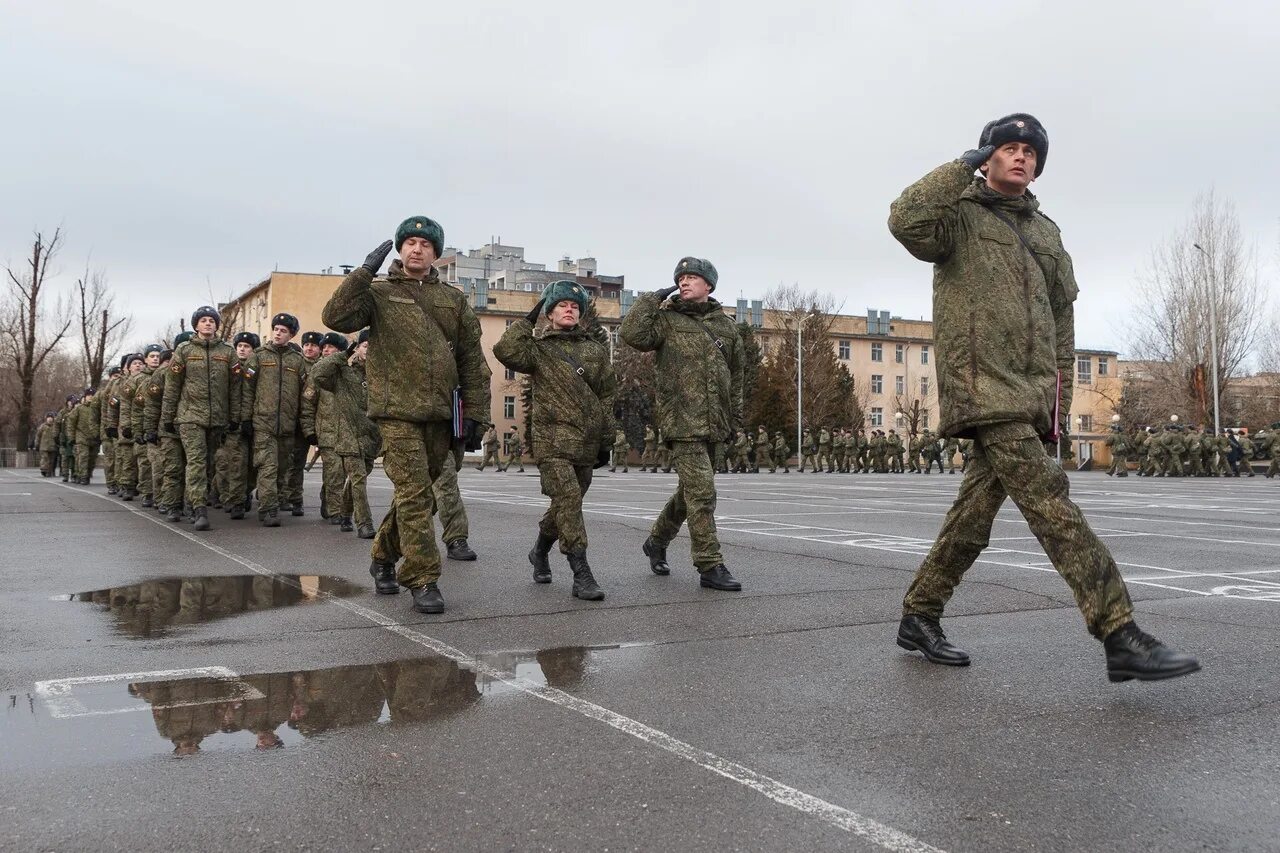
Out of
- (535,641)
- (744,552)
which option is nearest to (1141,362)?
(744,552)

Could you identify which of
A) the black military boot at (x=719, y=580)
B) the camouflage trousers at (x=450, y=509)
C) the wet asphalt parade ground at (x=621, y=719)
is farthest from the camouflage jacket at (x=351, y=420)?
the black military boot at (x=719, y=580)

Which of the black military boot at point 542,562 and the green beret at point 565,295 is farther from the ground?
the green beret at point 565,295

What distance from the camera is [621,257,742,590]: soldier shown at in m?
7.26

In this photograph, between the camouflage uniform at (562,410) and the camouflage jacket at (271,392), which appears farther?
the camouflage jacket at (271,392)

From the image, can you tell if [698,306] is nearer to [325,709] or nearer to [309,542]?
[325,709]

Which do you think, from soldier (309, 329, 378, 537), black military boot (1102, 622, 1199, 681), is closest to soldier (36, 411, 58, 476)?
soldier (309, 329, 378, 537)

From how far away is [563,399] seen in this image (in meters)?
7.13

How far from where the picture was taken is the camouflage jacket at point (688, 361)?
7.30 m

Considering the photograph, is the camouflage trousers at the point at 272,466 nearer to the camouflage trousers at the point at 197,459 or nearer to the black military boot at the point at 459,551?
the camouflage trousers at the point at 197,459

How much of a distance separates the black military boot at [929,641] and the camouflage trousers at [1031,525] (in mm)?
49

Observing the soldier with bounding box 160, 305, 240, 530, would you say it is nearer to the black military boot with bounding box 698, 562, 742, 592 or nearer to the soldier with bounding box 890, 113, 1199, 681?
the black military boot with bounding box 698, 562, 742, 592

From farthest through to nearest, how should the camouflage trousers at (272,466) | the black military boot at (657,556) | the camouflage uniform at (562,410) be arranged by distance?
1. the camouflage trousers at (272,466)
2. the black military boot at (657,556)
3. the camouflage uniform at (562,410)

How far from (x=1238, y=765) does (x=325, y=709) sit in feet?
9.75

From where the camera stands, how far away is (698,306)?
7.50m
